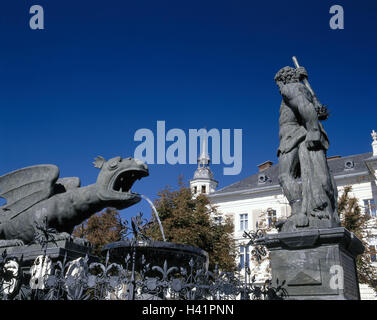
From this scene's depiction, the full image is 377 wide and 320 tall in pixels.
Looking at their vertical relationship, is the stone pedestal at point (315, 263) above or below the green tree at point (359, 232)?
below

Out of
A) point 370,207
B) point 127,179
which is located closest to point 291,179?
point 127,179

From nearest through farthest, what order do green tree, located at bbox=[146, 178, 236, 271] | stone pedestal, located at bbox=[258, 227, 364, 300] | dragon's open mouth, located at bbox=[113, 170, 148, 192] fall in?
stone pedestal, located at bbox=[258, 227, 364, 300], dragon's open mouth, located at bbox=[113, 170, 148, 192], green tree, located at bbox=[146, 178, 236, 271]

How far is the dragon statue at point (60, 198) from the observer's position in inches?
266

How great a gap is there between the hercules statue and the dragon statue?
2.62 meters

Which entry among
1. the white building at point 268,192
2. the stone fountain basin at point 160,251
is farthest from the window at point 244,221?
the stone fountain basin at point 160,251

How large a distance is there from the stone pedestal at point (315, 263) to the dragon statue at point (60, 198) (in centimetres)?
284

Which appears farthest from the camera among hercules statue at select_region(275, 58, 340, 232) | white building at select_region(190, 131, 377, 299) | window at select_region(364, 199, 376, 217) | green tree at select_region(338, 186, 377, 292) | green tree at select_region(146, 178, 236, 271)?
white building at select_region(190, 131, 377, 299)

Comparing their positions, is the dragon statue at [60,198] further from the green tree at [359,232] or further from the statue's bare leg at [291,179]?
the green tree at [359,232]

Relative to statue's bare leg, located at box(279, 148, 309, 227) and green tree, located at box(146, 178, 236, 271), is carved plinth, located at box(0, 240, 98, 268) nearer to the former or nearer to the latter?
statue's bare leg, located at box(279, 148, 309, 227)

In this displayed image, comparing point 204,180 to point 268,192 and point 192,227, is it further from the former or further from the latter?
point 192,227

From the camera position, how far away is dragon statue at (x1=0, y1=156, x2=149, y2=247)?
676 cm

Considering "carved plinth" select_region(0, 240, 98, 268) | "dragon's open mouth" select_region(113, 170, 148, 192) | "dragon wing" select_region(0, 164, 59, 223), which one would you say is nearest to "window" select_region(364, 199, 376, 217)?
"dragon's open mouth" select_region(113, 170, 148, 192)

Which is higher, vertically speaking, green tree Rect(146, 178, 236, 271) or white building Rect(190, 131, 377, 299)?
white building Rect(190, 131, 377, 299)
